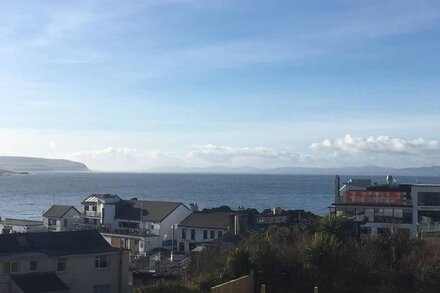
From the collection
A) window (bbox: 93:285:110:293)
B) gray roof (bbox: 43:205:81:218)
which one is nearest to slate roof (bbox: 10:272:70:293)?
window (bbox: 93:285:110:293)

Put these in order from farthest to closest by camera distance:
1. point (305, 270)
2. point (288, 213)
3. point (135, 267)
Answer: point (288, 213), point (135, 267), point (305, 270)

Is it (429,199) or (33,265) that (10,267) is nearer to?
(33,265)

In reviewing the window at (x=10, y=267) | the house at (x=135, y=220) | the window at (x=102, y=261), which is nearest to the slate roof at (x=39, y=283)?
the window at (x=10, y=267)

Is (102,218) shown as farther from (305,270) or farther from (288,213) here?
(305,270)

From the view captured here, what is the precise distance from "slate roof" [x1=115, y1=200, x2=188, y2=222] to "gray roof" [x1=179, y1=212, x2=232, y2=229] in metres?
4.29

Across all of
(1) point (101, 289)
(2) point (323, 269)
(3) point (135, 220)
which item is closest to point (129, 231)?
(3) point (135, 220)

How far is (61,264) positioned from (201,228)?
2712 cm

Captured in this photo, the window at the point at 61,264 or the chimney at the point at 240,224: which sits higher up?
the chimney at the point at 240,224

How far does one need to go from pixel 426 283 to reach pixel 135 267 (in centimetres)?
2498

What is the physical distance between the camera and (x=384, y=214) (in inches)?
2055

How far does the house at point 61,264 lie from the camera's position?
1218 inches

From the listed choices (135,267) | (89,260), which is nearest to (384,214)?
(135,267)

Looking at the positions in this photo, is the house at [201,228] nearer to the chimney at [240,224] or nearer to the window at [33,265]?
the chimney at [240,224]

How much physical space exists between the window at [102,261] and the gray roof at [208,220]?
2333 cm
